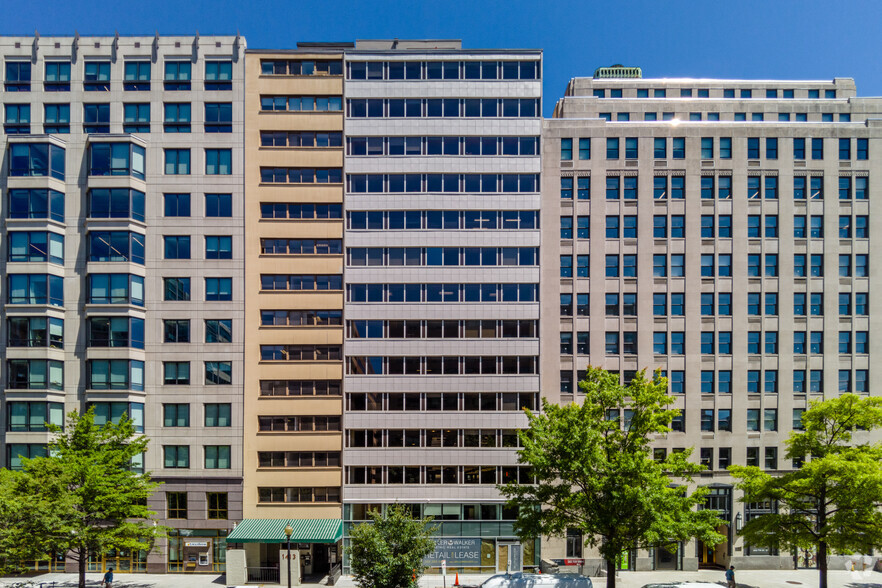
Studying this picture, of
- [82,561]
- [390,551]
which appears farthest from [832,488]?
[82,561]

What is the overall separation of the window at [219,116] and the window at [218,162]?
1.47 m

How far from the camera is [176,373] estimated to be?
38.7m

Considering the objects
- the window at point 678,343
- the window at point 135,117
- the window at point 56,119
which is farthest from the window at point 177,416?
the window at point 678,343

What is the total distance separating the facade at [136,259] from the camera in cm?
3791

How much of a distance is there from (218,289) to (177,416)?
8949 mm

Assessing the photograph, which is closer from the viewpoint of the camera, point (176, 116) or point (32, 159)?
point (32, 159)

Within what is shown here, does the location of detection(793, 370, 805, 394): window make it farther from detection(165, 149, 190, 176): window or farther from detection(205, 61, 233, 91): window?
detection(165, 149, 190, 176): window

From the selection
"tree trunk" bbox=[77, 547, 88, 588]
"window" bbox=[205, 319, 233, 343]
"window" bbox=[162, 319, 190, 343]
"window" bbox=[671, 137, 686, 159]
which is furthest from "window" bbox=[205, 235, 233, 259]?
"window" bbox=[671, 137, 686, 159]

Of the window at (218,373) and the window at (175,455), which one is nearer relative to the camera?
the window at (175,455)

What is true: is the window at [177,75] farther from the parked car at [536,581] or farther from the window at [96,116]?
the parked car at [536,581]

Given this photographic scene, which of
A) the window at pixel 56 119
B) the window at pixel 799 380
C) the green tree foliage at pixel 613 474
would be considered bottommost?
the green tree foliage at pixel 613 474

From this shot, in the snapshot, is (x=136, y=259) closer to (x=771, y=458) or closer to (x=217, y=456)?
(x=217, y=456)

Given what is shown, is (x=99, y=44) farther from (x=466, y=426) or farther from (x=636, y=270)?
(x=636, y=270)

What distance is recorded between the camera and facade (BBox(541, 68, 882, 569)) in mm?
39625
